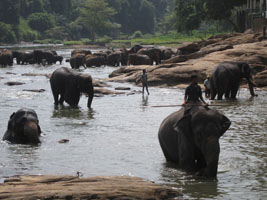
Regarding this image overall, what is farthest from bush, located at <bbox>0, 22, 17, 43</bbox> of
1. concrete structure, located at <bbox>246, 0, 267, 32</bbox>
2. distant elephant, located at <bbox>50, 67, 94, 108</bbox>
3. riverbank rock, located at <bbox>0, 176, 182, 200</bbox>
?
riverbank rock, located at <bbox>0, 176, 182, 200</bbox>

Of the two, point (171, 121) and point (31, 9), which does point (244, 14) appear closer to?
point (171, 121)

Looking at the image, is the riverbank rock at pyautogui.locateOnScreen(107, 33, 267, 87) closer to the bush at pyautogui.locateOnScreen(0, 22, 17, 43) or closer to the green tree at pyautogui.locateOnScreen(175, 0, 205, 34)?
the green tree at pyautogui.locateOnScreen(175, 0, 205, 34)

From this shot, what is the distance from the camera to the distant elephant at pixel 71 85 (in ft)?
75.6

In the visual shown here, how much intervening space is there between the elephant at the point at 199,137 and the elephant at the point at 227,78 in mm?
13532

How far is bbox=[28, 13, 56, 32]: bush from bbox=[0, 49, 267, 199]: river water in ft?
455

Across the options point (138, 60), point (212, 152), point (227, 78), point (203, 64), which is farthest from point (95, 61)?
point (212, 152)

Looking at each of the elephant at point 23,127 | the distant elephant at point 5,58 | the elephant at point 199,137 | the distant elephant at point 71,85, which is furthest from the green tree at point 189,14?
the elephant at point 199,137

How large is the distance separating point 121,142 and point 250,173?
15.1ft

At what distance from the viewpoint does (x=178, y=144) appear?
10984 mm

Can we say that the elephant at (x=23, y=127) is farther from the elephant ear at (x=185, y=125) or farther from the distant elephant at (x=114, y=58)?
the distant elephant at (x=114, y=58)

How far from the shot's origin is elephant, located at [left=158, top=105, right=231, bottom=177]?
9.88m

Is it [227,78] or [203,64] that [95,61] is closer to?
[203,64]

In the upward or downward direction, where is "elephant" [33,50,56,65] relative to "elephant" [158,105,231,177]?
downward

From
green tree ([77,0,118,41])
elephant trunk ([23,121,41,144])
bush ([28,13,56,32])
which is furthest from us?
bush ([28,13,56,32])
